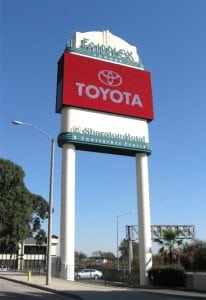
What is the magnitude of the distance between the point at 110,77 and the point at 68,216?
45.5 feet

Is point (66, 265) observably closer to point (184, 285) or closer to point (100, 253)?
point (184, 285)

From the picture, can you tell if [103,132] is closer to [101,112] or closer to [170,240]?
[101,112]

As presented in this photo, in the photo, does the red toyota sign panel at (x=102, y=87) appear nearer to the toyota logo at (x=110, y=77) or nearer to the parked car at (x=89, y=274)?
the toyota logo at (x=110, y=77)

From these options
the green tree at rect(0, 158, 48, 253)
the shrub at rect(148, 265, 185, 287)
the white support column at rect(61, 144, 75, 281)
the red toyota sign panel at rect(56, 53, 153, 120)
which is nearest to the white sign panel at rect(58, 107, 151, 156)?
the red toyota sign panel at rect(56, 53, 153, 120)

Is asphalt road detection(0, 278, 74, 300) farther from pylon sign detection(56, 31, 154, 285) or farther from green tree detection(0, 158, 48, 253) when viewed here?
green tree detection(0, 158, 48, 253)

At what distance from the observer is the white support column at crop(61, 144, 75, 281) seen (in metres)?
39.8

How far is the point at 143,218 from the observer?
4306cm

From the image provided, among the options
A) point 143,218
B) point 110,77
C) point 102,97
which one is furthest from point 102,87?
point 143,218

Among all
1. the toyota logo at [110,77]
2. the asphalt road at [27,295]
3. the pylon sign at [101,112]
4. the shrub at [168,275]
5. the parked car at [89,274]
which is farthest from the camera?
the parked car at [89,274]

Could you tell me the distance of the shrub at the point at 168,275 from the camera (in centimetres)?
3378

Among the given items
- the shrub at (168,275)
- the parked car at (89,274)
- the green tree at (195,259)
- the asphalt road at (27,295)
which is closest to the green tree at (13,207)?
the parked car at (89,274)

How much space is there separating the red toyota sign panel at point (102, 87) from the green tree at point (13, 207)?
29855mm

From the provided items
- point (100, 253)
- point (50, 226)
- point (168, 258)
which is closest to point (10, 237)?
point (168, 258)

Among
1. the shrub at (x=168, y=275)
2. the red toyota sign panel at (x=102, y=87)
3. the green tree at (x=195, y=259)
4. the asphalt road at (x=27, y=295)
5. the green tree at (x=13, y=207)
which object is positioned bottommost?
the asphalt road at (x=27, y=295)
